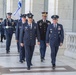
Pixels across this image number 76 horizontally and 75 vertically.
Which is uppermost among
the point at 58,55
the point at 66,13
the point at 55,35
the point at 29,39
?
the point at 66,13

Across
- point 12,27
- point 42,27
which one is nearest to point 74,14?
point 12,27

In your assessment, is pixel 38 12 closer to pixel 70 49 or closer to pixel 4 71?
pixel 70 49

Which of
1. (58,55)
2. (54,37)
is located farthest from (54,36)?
(58,55)

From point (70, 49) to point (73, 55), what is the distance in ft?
2.52

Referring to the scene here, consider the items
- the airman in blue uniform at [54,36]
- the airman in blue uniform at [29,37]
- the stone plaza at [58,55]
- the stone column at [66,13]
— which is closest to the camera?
the stone plaza at [58,55]

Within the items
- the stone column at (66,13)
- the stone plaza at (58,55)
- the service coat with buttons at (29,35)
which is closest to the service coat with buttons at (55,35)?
the service coat with buttons at (29,35)

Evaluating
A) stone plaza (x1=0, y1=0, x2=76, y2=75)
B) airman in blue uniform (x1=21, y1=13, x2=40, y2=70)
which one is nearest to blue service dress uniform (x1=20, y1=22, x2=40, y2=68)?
airman in blue uniform (x1=21, y1=13, x2=40, y2=70)

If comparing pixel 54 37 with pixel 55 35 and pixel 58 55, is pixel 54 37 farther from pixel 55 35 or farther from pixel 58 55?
pixel 58 55

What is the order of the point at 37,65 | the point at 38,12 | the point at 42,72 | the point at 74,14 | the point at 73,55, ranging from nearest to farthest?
the point at 42,72 → the point at 37,65 → the point at 73,55 → the point at 74,14 → the point at 38,12

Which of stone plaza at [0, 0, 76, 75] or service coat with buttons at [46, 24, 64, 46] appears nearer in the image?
stone plaza at [0, 0, 76, 75]

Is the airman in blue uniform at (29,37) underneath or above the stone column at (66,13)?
underneath

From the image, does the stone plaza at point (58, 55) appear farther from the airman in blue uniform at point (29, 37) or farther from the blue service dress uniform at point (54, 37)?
the blue service dress uniform at point (54, 37)

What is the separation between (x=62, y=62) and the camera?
1367 centimetres

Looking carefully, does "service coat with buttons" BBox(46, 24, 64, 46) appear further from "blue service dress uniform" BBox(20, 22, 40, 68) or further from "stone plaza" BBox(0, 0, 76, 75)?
"stone plaza" BBox(0, 0, 76, 75)
